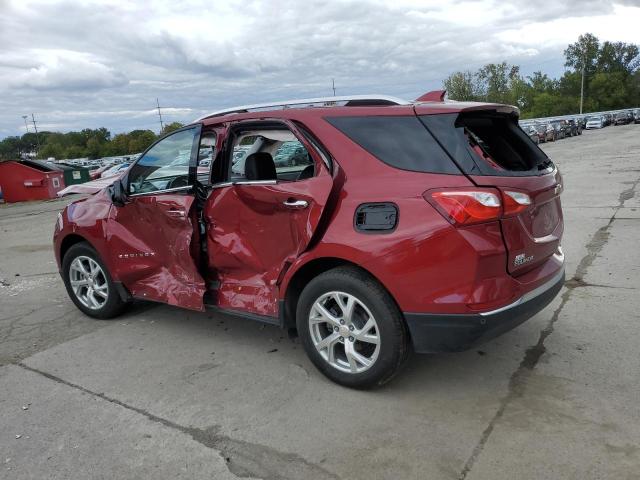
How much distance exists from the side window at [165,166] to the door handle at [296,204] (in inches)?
42.5

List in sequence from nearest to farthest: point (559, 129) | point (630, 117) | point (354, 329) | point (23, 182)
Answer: point (354, 329), point (23, 182), point (559, 129), point (630, 117)

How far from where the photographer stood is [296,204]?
3434 mm

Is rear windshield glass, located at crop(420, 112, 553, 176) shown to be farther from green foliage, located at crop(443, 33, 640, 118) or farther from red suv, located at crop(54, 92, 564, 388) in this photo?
green foliage, located at crop(443, 33, 640, 118)

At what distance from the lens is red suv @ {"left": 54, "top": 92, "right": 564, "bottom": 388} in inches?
114

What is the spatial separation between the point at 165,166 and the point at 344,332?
221cm

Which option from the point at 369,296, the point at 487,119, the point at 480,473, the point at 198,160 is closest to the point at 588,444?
the point at 480,473

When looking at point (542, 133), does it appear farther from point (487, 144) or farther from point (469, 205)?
point (469, 205)

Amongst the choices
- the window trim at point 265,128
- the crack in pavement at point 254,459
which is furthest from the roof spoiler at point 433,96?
the crack in pavement at point 254,459

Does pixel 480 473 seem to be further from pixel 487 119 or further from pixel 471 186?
pixel 487 119

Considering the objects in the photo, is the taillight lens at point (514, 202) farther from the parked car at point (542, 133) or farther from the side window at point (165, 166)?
the parked car at point (542, 133)

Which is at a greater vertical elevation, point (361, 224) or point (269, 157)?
point (269, 157)

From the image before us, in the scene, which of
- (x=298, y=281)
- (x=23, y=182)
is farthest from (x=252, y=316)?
(x=23, y=182)

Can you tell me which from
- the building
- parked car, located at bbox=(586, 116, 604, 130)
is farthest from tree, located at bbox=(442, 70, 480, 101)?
the building

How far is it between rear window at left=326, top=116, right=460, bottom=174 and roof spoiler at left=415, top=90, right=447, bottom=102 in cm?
56
